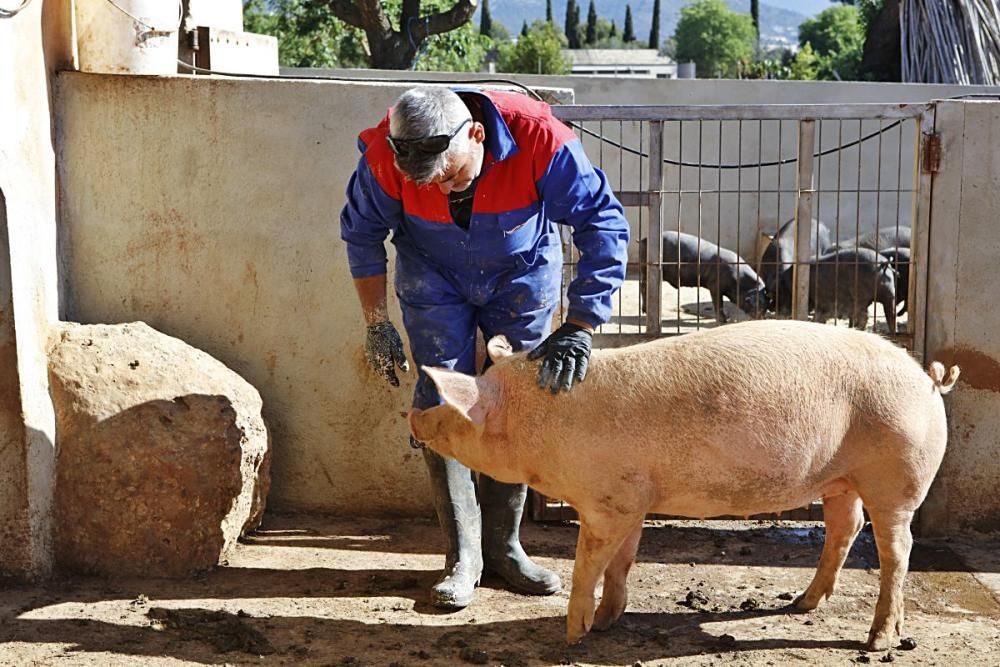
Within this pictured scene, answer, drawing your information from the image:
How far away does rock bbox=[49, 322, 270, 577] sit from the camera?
5242mm

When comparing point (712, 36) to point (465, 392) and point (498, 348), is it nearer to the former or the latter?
point (498, 348)

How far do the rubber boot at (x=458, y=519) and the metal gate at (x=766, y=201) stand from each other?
956mm

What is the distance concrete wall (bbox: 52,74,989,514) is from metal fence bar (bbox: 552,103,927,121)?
31.3 inches

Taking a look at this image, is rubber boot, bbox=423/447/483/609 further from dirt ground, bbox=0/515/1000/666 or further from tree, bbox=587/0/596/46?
tree, bbox=587/0/596/46

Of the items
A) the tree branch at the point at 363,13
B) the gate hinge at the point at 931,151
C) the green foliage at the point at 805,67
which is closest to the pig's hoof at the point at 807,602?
the gate hinge at the point at 931,151

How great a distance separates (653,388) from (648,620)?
3.66 feet

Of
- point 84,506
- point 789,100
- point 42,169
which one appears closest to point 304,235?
point 42,169

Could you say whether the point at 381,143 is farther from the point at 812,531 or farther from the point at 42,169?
the point at 812,531

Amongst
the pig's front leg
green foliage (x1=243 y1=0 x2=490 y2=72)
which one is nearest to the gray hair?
the pig's front leg

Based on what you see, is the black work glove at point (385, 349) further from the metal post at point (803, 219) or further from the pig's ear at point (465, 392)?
the metal post at point (803, 219)

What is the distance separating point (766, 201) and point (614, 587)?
11.4m

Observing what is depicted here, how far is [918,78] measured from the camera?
61.4 ft

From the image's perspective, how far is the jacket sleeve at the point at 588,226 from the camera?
4.51 m

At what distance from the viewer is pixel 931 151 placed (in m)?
5.83
